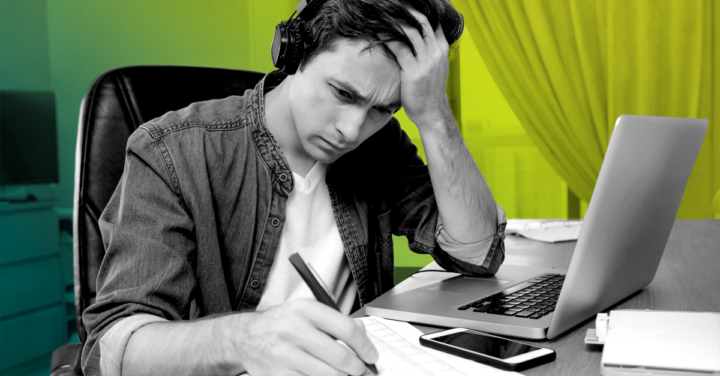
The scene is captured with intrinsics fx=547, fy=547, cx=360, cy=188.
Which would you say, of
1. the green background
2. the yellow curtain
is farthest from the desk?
the green background

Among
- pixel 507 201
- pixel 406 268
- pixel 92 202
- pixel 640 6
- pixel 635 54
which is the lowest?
pixel 406 268

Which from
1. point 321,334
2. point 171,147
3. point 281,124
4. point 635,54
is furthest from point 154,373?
point 635,54

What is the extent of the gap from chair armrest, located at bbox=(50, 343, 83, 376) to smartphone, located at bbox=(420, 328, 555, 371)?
55 cm

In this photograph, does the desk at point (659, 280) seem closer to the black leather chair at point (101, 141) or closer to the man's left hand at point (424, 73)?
the man's left hand at point (424, 73)

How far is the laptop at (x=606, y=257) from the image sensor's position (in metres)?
0.60

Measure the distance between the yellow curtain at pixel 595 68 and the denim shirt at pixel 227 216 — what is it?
170 cm

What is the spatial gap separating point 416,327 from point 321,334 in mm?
236

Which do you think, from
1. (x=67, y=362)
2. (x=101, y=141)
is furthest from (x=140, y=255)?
(x=101, y=141)

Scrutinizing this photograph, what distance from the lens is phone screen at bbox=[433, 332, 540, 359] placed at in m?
0.56

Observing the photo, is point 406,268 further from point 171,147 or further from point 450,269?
point 171,147

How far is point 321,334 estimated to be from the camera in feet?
1.59

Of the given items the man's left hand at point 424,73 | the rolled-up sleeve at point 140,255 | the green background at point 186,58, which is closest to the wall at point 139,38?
the green background at point 186,58

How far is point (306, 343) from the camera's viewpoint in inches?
19.2

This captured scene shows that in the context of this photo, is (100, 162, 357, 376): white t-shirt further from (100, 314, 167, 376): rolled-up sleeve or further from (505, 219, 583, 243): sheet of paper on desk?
(505, 219, 583, 243): sheet of paper on desk
